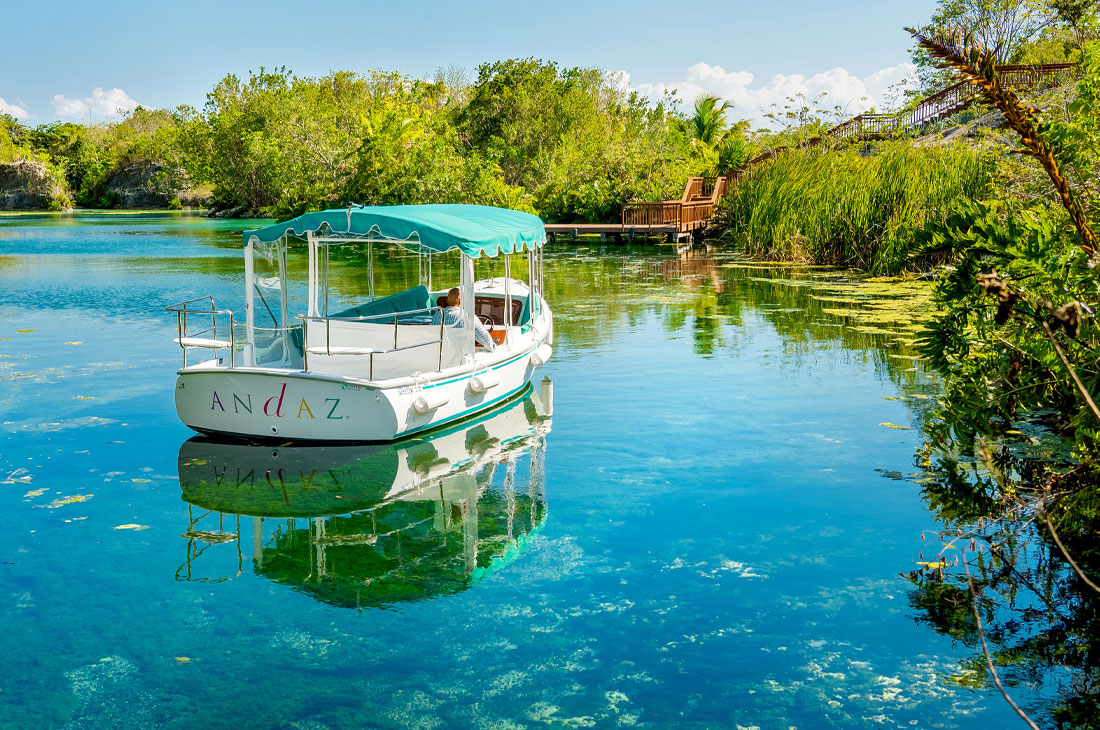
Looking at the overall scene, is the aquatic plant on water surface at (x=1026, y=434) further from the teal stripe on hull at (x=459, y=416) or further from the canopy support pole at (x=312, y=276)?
the canopy support pole at (x=312, y=276)

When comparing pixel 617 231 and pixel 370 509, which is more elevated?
pixel 617 231

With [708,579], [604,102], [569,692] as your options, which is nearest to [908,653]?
[708,579]

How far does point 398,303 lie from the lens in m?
11.9

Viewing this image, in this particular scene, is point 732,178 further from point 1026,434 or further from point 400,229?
point 1026,434

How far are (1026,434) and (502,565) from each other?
12.8ft

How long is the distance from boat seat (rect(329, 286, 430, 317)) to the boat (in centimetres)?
1

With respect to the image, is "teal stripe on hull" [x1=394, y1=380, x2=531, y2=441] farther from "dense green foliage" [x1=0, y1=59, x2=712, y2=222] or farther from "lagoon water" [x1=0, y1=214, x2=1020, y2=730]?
"dense green foliage" [x1=0, y1=59, x2=712, y2=222]

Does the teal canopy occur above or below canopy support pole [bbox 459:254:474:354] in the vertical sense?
above

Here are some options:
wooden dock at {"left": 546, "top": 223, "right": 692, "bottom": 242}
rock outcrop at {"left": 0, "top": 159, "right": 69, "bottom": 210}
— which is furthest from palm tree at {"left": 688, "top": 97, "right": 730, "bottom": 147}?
rock outcrop at {"left": 0, "top": 159, "right": 69, "bottom": 210}

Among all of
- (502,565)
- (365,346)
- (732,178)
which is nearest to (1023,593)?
(502,565)

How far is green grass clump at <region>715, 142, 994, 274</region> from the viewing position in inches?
858

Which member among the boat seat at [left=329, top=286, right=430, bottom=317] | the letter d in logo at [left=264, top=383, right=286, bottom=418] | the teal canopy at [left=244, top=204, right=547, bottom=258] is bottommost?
the letter d in logo at [left=264, top=383, right=286, bottom=418]

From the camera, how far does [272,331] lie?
1079cm

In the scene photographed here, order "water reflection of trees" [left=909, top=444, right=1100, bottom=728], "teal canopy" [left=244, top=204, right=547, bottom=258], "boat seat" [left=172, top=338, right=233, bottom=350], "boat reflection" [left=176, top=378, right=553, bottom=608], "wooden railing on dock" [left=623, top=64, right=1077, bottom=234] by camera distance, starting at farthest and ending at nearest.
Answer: "wooden railing on dock" [left=623, top=64, right=1077, bottom=234] → "teal canopy" [left=244, top=204, right=547, bottom=258] → "boat seat" [left=172, top=338, right=233, bottom=350] → "boat reflection" [left=176, top=378, right=553, bottom=608] → "water reflection of trees" [left=909, top=444, right=1100, bottom=728]
